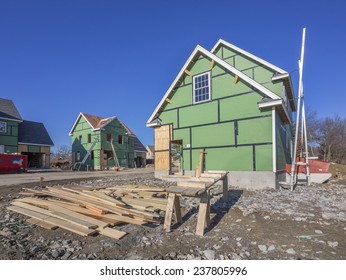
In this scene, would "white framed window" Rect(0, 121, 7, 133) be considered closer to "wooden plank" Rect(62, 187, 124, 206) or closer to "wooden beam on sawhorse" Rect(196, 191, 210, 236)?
"wooden plank" Rect(62, 187, 124, 206)

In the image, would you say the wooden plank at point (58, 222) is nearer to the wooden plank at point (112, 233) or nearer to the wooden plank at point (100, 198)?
the wooden plank at point (112, 233)

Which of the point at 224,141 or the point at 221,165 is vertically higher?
the point at 224,141

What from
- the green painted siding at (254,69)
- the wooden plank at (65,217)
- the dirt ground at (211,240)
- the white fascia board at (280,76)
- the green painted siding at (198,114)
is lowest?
the dirt ground at (211,240)

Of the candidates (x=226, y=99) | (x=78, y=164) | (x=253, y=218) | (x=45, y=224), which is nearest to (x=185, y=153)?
(x=226, y=99)

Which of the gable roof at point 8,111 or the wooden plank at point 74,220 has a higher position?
the gable roof at point 8,111

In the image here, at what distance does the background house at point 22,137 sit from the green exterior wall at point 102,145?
409cm

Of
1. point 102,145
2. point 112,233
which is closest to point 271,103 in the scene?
point 112,233

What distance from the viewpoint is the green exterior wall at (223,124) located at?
10250 mm

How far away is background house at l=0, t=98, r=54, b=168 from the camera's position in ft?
85.3

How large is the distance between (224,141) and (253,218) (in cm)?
639

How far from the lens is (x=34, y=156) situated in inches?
1218

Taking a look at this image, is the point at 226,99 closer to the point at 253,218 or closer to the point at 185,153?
the point at 185,153

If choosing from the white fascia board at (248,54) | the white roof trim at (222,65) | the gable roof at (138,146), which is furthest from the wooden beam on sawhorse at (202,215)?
the gable roof at (138,146)

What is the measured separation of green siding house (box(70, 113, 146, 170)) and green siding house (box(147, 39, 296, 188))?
17994mm
